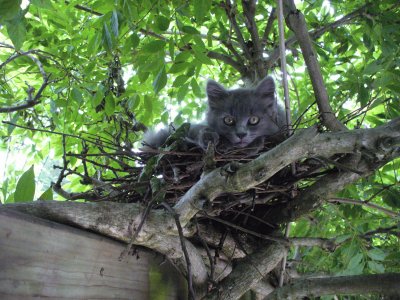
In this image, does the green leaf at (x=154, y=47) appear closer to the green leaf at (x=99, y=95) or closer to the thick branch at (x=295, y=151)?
the green leaf at (x=99, y=95)

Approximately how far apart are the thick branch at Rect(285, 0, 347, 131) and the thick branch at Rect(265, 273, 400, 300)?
616mm

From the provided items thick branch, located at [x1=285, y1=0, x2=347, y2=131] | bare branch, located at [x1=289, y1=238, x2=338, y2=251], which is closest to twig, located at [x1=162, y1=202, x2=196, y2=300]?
bare branch, located at [x1=289, y1=238, x2=338, y2=251]

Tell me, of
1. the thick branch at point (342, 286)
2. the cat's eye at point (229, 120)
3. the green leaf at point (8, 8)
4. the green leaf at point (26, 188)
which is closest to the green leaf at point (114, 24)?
the green leaf at point (8, 8)

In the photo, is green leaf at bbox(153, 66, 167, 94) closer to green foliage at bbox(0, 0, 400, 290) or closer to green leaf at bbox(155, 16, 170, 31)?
green foliage at bbox(0, 0, 400, 290)

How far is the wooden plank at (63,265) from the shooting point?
1.06 m

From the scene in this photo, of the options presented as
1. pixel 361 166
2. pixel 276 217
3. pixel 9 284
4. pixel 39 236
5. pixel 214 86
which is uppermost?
pixel 214 86

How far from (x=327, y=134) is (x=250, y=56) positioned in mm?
1458

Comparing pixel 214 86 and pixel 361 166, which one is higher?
pixel 214 86

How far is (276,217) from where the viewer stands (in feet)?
6.36

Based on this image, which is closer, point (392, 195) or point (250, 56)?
point (392, 195)

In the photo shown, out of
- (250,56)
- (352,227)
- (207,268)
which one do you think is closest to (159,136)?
(250,56)

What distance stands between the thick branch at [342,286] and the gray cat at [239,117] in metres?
0.98

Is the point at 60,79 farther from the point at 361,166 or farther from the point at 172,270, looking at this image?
Result: the point at 361,166

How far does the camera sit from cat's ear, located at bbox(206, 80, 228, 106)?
2.88m
